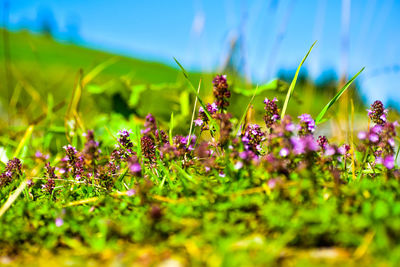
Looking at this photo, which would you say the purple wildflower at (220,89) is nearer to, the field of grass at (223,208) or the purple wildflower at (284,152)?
the field of grass at (223,208)

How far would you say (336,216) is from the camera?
4.47 ft

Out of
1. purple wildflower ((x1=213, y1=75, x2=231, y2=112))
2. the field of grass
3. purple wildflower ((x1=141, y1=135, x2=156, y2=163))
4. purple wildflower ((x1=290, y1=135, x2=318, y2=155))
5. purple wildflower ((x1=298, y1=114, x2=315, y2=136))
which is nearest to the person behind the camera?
the field of grass

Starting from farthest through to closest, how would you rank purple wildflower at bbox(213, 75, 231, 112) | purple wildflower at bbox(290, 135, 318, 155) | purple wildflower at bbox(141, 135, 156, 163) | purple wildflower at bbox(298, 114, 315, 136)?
purple wildflower at bbox(141, 135, 156, 163) < purple wildflower at bbox(213, 75, 231, 112) < purple wildflower at bbox(298, 114, 315, 136) < purple wildflower at bbox(290, 135, 318, 155)

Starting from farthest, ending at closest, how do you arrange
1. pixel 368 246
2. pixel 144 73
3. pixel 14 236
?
pixel 144 73 → pixel 14 236 → pixel 368 246

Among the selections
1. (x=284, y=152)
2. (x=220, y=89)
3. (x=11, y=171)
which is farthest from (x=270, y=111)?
(x=11, y=171)

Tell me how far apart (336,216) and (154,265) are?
692 mm

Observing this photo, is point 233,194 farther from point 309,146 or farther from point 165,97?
point 165,97

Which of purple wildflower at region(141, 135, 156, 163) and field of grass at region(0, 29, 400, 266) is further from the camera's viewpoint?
purple wildflower at region(141, 135, 156, 163)

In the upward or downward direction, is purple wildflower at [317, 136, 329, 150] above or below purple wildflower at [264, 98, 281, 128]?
below

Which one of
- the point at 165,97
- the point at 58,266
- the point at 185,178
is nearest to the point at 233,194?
the point at 185,178

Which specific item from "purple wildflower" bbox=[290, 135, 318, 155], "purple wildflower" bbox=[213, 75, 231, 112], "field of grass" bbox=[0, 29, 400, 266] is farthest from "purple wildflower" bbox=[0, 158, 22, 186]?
"purple wildflower" bbox=[290, 135, 318, 155]

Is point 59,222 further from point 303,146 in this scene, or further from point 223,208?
point 303,146

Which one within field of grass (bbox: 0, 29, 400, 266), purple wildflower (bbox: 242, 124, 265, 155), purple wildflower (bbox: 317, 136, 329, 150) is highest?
purple wildflower (bbox: 242, 124, 265, 155)

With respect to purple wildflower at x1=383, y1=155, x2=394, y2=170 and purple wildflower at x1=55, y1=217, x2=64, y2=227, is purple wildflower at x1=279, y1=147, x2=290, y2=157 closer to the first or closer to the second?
purple wildflower at x1=383, y1=155, x2=394, y2=170
